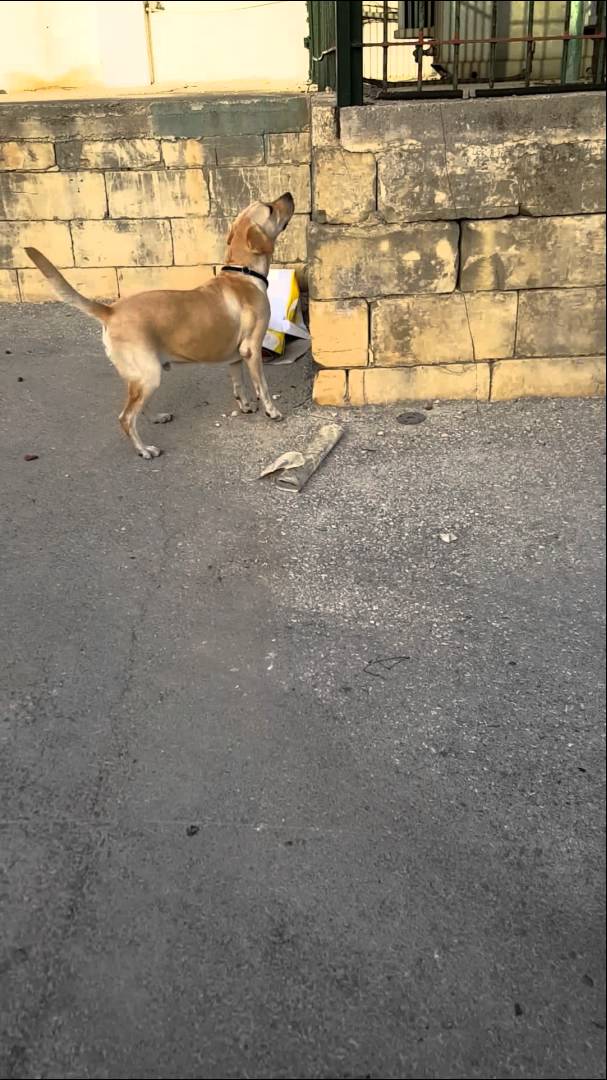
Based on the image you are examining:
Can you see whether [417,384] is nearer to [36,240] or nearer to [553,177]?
[553,177]

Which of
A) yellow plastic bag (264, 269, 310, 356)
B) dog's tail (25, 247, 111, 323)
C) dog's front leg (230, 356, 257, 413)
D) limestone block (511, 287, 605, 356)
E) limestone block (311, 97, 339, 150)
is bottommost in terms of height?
dog's front leg (230, 356, 257, 413)

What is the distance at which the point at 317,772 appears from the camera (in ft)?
9.11

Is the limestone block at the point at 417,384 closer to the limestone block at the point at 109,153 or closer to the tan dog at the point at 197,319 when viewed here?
the tan dog at the point at 197,319

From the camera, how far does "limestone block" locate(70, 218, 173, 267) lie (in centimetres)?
765

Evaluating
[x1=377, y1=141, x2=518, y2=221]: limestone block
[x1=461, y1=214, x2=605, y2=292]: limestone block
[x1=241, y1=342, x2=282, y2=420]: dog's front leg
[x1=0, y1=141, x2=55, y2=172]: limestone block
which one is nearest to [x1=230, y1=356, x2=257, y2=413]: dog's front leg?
[x1=241, y1=342, x2=282, y2=420]: dog's front leg

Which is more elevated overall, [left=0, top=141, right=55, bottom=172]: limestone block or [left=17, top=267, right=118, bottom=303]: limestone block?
[left=0, top=141, right=55, bottom=172]: limestone block

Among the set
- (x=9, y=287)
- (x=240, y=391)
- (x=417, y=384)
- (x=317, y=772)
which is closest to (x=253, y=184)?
(x=9, y=287)

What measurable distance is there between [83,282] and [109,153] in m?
1.14

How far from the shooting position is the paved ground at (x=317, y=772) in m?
1.96

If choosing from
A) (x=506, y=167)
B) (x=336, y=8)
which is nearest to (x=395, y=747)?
(x=506, y=167)

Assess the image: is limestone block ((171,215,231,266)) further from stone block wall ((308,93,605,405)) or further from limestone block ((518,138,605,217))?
limestone block ((518,138,605,217))

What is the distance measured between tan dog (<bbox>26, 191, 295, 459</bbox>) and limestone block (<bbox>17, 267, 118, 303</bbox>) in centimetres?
296

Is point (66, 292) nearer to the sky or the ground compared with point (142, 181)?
nearer to the ground

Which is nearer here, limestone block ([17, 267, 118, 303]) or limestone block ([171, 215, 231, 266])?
limestone block ([171, 215, 231, 266])
